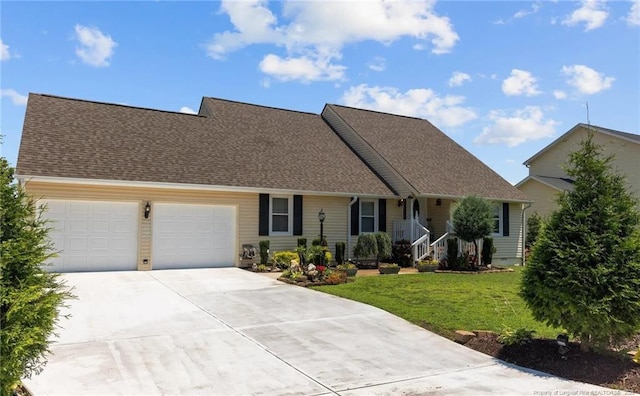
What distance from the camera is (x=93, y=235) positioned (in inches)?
510

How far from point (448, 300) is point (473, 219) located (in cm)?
707

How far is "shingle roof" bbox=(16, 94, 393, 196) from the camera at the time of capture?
523 inches

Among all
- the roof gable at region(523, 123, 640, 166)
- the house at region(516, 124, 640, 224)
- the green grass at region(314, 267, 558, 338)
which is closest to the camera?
the green grass at region(314, 267, 558, 338)

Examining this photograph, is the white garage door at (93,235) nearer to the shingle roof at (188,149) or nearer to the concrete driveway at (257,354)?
the shingle roof at (188,149)

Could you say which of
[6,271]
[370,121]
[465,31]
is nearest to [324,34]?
[465,31]

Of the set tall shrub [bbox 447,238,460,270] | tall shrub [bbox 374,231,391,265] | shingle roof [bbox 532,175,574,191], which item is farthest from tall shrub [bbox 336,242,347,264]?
shingle roof [bbox 532,175,574,191]

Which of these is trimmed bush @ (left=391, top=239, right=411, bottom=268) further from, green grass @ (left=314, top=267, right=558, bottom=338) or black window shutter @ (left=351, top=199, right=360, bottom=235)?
green grass @ (left=314, top=267, right=558, bottom=338)

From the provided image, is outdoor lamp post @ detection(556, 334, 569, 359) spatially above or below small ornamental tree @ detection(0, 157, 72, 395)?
below

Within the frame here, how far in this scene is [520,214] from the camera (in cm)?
2083

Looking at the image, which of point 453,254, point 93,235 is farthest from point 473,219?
point 93,235

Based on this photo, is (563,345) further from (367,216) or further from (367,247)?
(367,216)

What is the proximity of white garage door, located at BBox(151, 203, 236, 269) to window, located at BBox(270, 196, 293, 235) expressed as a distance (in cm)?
147

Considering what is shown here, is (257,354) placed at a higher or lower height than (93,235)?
lower

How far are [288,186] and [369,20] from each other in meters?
6.15
